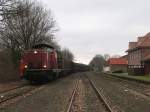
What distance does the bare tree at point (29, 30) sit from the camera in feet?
212

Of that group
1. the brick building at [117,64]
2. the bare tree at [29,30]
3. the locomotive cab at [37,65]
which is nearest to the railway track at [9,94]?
the locomotive cab at [37,65]

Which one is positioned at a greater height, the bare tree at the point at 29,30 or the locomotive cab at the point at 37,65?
the bare tree at the point at 29,30

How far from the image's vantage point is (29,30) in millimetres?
67125

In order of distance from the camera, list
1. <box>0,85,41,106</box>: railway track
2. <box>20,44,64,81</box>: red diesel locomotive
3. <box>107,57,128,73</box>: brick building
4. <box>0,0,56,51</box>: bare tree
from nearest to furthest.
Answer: <box>0,85,41,106</box>: railway track
<box>20,44,64,81</box>: red diesel locomotive
<box>0,0,56,51</box>: bare tree
<box>107,57,128,73</box>: brick building

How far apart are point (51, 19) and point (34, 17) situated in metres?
4.75

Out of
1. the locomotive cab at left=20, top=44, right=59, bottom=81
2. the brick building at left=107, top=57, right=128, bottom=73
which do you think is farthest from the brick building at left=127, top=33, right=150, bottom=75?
the brick building at left=107, top=57, right=128, bottom=73

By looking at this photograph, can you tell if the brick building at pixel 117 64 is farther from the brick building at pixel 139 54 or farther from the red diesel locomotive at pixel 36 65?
the red diesel locomotive at pixel 36 65

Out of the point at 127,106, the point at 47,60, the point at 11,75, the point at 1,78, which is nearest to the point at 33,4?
the point at 11,75

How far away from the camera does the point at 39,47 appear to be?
38.4m

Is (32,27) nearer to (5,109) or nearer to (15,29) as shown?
(15,29)

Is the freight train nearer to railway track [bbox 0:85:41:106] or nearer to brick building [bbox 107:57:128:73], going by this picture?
railway track [bbox 0:85:41:106]

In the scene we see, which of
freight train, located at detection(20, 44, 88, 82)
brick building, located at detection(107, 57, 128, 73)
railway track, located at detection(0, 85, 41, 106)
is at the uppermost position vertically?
brick building, located at detection(107, 57, 128, 73)

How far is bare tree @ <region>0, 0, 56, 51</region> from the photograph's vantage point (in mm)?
64750

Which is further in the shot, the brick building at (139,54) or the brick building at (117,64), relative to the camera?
the brick building at (117,64)
